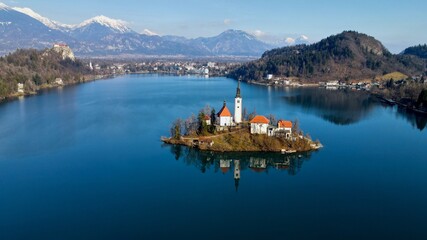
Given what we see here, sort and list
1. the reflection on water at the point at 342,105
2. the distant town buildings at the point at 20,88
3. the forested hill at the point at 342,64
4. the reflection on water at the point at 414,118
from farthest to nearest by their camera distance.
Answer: the forested hill at the point at 342,64 < the distant town buildings at the point at 20,88 < the reflection on water at the point at 342,105 < the reflection on water at the point at 414,118

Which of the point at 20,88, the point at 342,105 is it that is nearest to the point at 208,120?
the point at 342,105

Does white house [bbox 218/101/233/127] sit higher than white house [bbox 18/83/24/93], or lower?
lower

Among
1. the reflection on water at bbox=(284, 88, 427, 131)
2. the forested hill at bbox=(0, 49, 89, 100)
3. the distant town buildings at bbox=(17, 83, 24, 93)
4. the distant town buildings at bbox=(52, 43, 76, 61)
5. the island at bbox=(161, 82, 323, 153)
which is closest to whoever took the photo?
the island at bbox=(161, 82, 323, 153)

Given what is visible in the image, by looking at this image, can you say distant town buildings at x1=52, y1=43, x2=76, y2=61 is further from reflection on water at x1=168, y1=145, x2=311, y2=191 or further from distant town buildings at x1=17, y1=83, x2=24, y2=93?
reflection on water at x1=168, y1=145, x2=311, y2=191

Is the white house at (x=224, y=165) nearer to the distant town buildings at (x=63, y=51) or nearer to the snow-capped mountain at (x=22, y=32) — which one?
the distant town buildings at (x=63, y=51)

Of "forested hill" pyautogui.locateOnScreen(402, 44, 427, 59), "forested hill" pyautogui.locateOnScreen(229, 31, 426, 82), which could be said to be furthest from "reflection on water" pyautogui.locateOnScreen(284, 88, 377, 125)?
"forested hill" pyautogui.locateOnScreen(402, 44, 427, 59)

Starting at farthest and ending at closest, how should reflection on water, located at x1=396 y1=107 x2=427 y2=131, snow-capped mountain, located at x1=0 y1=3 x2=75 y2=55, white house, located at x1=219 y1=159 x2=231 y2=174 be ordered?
snow-capped mountain, located at x1=0 y1=3 x2=75 y2=55
reflection on water, located at x1=396 y1=107 x2=427 y2=131
white house, located at x1=219 y1=159 x2=231 y2=174

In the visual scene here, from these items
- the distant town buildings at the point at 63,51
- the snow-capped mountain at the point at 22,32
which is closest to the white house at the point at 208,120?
the distant town buildings at the point at 63,51
